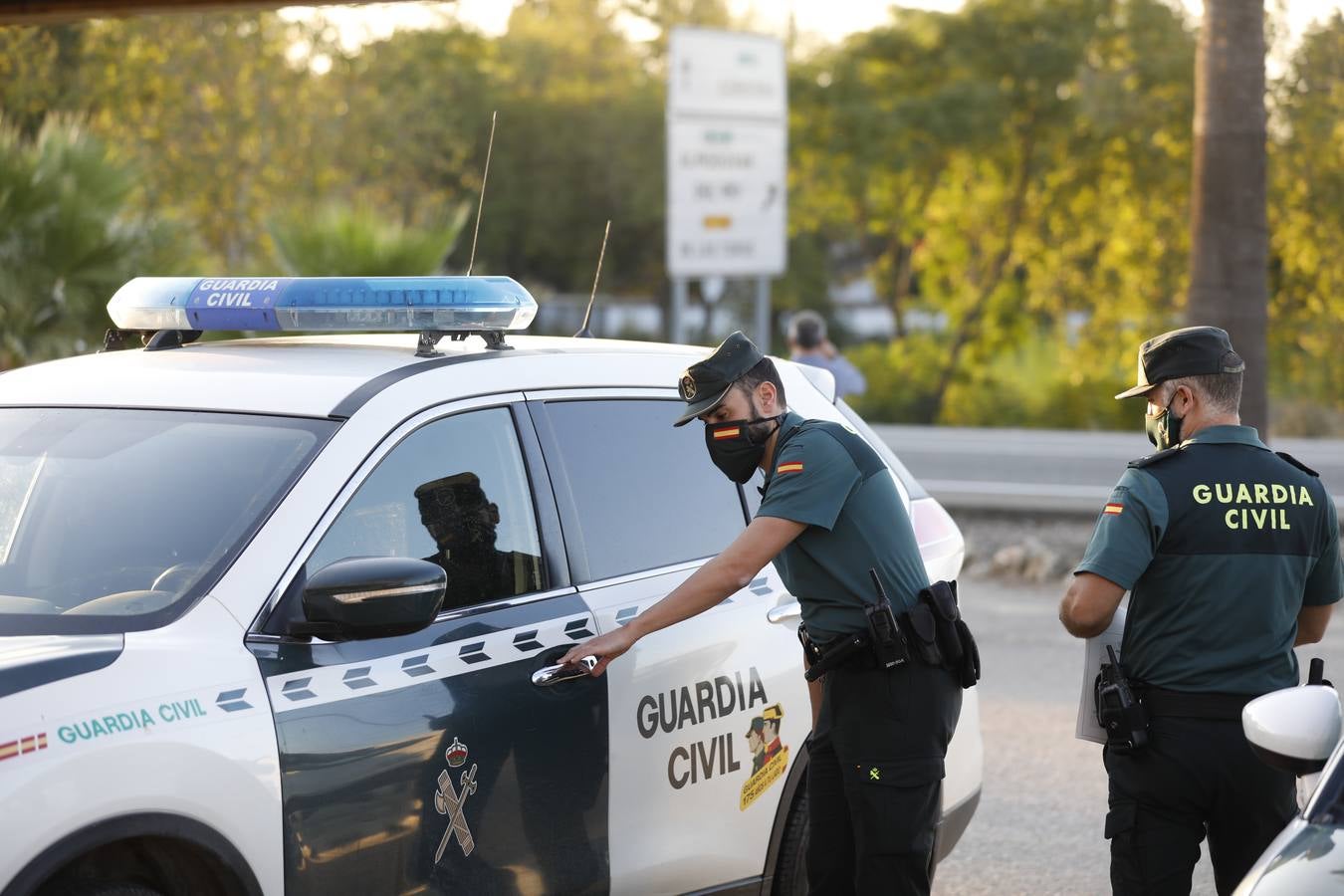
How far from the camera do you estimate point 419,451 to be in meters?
3.71

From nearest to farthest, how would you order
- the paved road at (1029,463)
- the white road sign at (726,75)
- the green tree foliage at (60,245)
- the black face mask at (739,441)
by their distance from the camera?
the black face mask at (739,441), the green tree foliage at (60,245), the white road sign at (726,75), the paved road at (1029,463)

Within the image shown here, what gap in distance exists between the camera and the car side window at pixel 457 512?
11.7 feet

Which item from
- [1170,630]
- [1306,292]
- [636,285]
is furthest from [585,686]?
[636,285]

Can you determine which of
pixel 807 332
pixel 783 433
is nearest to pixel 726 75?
pixel 807 332

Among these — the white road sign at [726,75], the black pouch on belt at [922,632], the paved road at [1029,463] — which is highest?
the white road sign at [726,75]

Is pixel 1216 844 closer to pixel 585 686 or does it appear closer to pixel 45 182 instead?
pixel 585 686

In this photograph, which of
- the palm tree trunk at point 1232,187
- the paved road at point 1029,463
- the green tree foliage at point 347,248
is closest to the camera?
the palm tree trunk at point 1232,187

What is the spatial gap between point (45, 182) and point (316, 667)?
28.1ft

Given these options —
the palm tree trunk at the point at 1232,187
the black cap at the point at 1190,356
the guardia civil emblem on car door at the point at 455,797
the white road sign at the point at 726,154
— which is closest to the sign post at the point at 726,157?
the white road sign at the point at 726,154

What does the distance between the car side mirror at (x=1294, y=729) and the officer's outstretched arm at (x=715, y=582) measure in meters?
1.08

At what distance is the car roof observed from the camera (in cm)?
371

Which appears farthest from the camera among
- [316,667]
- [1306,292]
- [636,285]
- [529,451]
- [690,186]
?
[636,285]

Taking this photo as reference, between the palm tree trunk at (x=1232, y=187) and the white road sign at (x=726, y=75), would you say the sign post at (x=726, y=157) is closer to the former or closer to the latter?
the white road sign at (x=726, y=75)

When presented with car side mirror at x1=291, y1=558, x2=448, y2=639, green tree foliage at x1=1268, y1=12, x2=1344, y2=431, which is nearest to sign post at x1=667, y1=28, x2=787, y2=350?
green tree foliage at x1=1268, y1=12, x2=1344, y2=431
